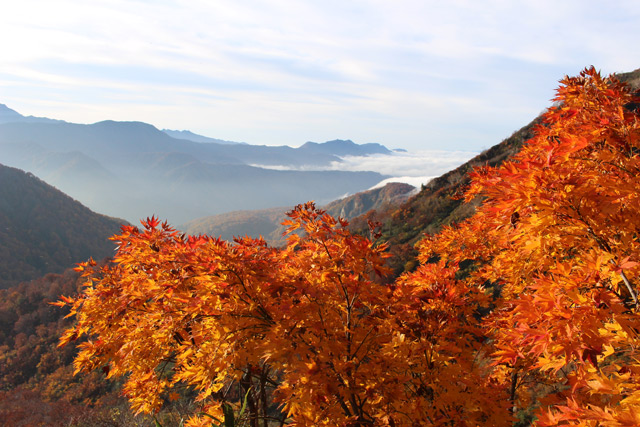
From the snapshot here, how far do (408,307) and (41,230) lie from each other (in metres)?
139

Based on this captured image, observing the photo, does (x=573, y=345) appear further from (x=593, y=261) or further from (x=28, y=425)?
(x=28, y=425)

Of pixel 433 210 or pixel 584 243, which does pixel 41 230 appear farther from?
pixel 584 243

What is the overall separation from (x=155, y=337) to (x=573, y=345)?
4.77m

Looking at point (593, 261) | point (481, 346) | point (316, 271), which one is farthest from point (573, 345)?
point (481, 346)

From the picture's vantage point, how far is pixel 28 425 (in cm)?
2067

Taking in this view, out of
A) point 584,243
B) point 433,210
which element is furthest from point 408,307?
point 433,210

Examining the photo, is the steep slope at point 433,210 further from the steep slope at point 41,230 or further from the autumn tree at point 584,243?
the steep slope at point 41,230

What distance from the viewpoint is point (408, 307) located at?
5.14 metres

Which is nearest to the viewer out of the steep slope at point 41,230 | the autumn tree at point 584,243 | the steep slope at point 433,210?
the autumn tree at point 584,243

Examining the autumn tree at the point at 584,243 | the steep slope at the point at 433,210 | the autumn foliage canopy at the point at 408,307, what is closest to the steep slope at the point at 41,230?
the steep slope at the point at 433,210

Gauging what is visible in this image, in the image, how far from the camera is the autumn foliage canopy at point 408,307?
9.04ft

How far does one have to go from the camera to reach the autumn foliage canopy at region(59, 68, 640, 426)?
2754mm

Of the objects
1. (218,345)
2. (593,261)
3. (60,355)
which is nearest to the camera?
(593,261)

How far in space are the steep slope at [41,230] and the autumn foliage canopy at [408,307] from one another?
363ft
